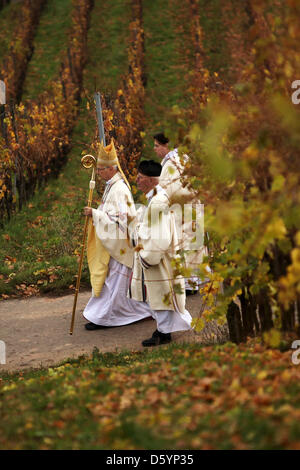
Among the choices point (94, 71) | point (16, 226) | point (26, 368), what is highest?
point (94, 71)

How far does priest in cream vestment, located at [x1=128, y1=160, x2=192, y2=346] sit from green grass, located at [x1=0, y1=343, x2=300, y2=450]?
1.80 m

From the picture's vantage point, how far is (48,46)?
25578mm

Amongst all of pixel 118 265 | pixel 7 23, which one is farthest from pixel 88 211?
pixel 7 23

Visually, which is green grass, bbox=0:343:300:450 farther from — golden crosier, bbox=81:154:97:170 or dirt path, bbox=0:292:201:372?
golden crosier, bbox=81:154:97:170

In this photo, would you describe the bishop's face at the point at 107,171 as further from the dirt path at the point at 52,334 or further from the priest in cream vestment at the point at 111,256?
the dirt path at the point at 52,334

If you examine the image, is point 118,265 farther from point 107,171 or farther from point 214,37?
point 214,37

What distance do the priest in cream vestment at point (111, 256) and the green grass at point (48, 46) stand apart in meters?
13.6

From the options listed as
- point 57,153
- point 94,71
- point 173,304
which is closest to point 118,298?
point 173,304

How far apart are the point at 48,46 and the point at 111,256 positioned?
64.8 feet

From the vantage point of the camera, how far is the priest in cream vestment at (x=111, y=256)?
25.2 ft

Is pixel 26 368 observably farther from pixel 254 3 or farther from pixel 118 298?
pixel 254 3

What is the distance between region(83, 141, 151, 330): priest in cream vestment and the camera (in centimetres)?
768

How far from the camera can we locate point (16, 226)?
11.3 meters

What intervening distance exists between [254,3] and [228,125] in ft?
2.48
